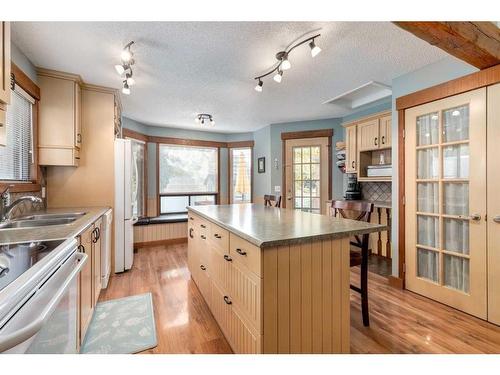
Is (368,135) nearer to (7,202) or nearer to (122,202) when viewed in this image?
(122,202)

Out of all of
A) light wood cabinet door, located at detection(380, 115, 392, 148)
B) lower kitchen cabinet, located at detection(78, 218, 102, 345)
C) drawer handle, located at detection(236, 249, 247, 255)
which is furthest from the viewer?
light wood cabinet door, located at detection(380, 115, 392, 148)

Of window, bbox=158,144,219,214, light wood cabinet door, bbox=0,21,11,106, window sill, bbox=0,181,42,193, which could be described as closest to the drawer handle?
light wood cabinet door, bbox=0,21,11,106

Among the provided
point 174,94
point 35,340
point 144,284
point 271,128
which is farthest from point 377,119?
point 35,340

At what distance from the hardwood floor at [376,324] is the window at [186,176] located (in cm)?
242

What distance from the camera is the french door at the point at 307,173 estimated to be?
4496 millimetres

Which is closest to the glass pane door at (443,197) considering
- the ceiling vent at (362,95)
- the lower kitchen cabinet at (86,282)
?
the ceiling vent at (362,95)

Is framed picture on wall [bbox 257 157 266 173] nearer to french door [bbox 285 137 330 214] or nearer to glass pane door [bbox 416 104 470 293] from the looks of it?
french door [bbox 285 137 330 214]

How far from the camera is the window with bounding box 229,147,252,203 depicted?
5.54m

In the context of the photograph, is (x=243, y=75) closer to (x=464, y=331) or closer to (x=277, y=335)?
(x=277, y=335)

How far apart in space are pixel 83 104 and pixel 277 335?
3.27 meters

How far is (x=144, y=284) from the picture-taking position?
276cm

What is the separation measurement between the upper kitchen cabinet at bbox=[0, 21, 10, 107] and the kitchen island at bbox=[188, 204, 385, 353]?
1.50 metres

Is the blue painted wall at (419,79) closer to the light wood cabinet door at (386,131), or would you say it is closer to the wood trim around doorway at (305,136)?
the light wood cabinet door at (386,131)

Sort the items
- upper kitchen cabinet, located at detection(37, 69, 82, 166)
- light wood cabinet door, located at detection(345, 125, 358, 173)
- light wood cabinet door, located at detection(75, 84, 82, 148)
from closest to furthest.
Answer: upper kitchen cabinet, located at detection(37, 69, 82, 166) → light wood cabinet door, located at detection(75, 84, 82, 148) → light wood cabinet door, located at detection(345, 125, 358, 173)
